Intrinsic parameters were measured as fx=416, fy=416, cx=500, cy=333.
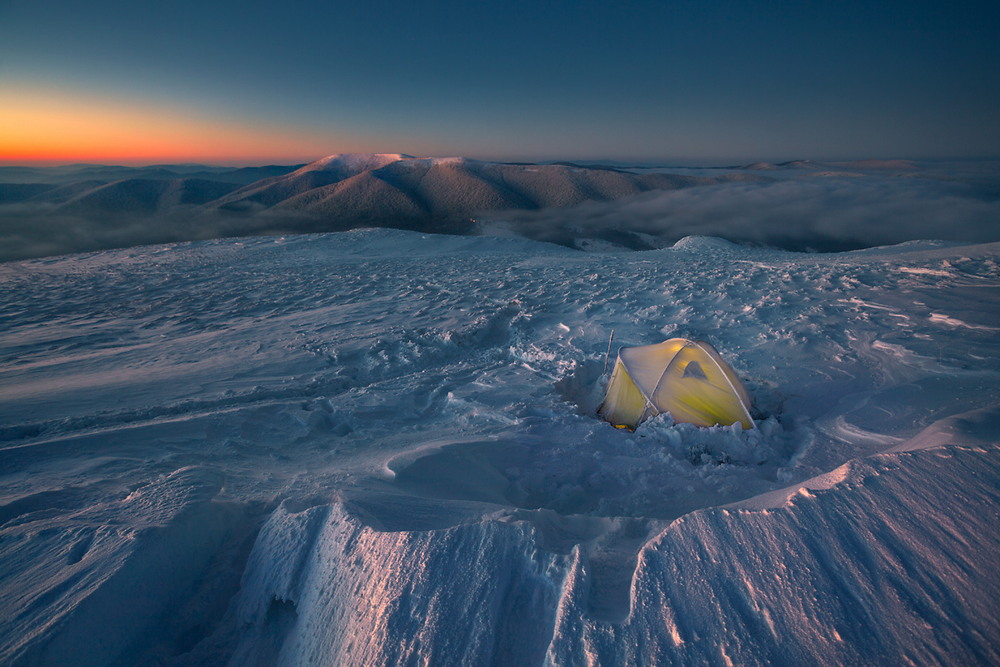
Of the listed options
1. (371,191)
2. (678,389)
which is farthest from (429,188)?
(678,389)

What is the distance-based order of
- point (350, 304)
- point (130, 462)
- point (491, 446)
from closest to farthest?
point (130, 462), point (491, 446), point (350, 304)

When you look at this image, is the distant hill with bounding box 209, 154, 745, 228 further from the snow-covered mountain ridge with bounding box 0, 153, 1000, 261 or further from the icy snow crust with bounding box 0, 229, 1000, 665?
the icy snow crust with bounding box 0, 229, 1000, 665

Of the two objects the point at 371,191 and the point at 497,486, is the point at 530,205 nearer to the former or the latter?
the point at 371,191

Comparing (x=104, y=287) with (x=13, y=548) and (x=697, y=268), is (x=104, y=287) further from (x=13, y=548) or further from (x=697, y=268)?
(x=697, y=268)

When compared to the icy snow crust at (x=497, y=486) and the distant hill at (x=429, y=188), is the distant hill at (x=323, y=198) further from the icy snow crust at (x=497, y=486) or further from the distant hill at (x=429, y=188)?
the icy snow crust at (x=497, y=486)

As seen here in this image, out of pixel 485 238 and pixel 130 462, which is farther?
pixel 485 238

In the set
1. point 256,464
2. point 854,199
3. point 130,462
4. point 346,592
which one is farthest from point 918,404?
point 854,199
